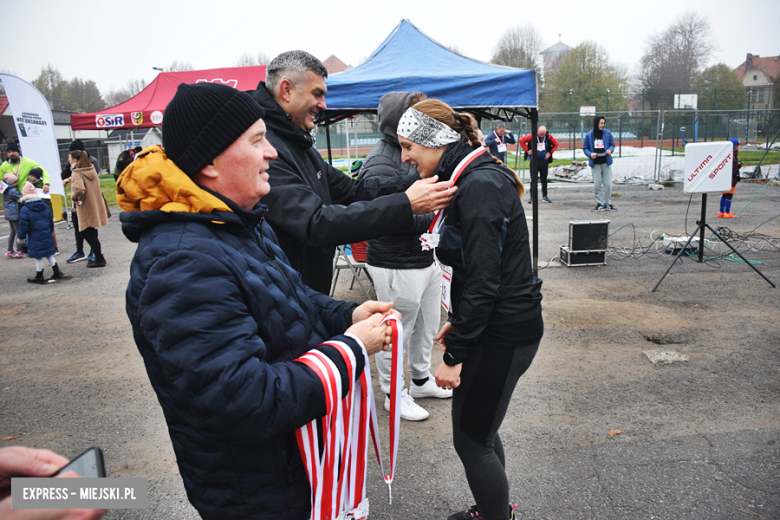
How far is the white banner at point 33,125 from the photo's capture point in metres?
9.32

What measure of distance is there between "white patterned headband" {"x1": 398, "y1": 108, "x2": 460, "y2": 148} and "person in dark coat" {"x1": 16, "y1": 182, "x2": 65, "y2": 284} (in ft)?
25.2

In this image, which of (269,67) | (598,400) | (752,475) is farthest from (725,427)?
(269,67)

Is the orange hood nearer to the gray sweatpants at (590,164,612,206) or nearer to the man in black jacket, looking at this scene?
the man in black jacket

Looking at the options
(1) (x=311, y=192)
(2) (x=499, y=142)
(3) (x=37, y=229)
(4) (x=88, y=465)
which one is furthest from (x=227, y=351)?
(2) (x=499, y=142)

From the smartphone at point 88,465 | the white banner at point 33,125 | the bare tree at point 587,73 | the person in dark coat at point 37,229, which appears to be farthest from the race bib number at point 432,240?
the bare tree at point 587,73

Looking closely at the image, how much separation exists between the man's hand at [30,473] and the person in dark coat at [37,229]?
827 cm

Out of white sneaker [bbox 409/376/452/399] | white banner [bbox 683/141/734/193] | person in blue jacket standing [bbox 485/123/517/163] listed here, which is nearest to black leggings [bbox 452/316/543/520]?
white sneaker [bbox 409/376/452/399]

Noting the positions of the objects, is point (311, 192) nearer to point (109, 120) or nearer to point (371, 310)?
point (371, 310)

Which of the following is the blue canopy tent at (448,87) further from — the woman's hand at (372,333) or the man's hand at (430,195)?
the woman's hand at (372,333)

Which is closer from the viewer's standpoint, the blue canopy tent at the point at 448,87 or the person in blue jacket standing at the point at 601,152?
the blue canopy tent at the point at 448,87

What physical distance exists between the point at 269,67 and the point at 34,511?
243cm

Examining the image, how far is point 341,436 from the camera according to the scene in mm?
1604

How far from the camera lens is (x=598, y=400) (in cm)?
374

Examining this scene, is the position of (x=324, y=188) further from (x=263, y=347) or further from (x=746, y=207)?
(x=746, y=207)
